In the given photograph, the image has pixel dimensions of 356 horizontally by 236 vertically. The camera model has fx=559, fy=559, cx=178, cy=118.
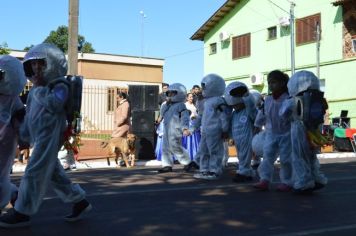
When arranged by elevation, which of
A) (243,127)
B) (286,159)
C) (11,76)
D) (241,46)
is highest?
(241,46)

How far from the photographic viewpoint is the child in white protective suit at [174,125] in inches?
455

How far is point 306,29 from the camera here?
106 ft

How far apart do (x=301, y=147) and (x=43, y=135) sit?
4.00m

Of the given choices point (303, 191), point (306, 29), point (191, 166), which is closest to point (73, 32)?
point (191, 166)

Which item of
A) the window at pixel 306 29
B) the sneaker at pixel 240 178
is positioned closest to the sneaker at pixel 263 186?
the sneaker at pixel 240 178

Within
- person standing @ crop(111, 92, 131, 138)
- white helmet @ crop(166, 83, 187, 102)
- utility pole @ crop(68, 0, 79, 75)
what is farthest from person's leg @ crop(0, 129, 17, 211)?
utility pole @ crop(68, 0, 79, 75)

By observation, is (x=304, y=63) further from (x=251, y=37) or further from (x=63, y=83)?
(x=63, y=83)

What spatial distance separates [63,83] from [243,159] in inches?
192

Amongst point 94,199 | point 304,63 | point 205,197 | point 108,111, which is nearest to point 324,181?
point 205,197

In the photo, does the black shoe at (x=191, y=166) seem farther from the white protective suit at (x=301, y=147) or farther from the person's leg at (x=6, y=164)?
the person's leg at (x=6, y=164)

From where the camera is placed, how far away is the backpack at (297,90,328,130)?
794 cm

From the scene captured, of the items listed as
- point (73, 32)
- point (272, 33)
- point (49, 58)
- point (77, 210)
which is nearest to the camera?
point (49, 58)

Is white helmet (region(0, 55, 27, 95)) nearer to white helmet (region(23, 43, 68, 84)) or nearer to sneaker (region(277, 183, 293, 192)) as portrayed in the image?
white helmet (region(23, 43, 68, 84))

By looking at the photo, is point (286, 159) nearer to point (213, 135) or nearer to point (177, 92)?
point (213, 135)
